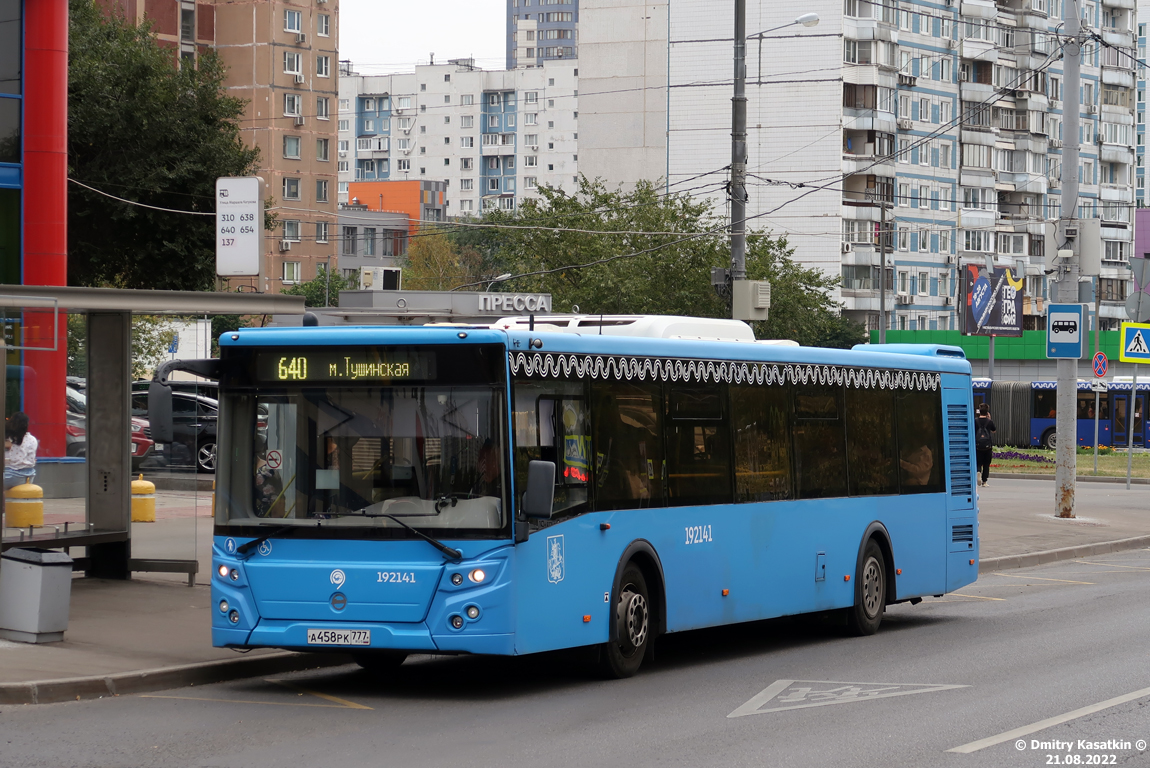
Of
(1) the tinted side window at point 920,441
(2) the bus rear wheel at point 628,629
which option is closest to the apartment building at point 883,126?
(1) the tinted side window at point 920,441

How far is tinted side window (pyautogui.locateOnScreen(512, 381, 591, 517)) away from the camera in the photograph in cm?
1027

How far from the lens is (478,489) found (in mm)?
10070

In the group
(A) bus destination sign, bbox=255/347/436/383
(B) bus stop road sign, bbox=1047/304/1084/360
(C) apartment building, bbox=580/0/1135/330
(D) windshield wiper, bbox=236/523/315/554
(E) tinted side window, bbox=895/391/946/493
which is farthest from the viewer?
(C) apartment building, bbox=580/0/1135/330

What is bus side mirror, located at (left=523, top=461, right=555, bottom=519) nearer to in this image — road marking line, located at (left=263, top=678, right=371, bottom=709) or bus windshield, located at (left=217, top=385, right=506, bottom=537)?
bus windshield, located at (left=217, top=385, right=506, bottom=537)

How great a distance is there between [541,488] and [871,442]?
18.8 feet

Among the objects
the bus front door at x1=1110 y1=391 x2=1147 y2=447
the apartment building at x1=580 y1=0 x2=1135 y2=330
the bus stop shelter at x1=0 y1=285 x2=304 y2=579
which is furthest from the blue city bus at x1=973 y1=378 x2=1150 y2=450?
the bus stop shelter at x1=0 y1=285 x2=304 y2=579

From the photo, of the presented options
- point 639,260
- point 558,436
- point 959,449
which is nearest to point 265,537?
point 558,436

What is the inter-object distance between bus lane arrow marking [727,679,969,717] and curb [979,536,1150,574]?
33.0 feet

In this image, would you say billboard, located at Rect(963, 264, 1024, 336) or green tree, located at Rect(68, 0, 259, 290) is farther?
billboard, located at Rect(963, 264, 1024, 336)

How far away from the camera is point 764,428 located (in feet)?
43.0

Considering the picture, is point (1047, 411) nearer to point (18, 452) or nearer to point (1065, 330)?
point (1065, 330)

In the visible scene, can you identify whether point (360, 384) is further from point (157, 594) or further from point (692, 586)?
point (157, 594)

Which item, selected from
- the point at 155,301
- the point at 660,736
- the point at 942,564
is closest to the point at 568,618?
the point at 660,736

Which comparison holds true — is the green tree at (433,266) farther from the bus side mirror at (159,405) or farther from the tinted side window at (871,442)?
the bus side mirror at (159,405)
